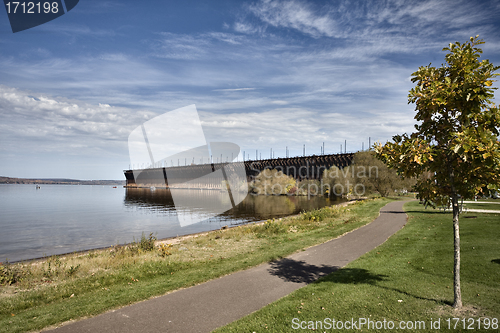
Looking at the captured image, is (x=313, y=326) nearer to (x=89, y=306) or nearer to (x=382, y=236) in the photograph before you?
(x=89, y=306)

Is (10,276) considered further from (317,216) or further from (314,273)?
(317,216)

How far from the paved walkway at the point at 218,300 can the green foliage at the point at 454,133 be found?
16.7ft

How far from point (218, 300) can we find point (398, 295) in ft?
16.4

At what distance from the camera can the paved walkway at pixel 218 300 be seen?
6.71 m

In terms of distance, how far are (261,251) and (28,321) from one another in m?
9.54

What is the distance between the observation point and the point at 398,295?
7.83 metres

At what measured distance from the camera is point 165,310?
7469 millimetres

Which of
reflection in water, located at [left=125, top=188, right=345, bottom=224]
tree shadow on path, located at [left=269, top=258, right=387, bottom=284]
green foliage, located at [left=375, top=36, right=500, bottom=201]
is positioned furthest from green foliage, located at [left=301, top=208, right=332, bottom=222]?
green foliage, located at [left=375, top=36, right=500, bottom=201]

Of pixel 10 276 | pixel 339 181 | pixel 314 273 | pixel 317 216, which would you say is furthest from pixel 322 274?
pixel 339 181

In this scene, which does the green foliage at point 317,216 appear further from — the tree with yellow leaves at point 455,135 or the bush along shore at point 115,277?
the tree with yellow leaves at point 455,135

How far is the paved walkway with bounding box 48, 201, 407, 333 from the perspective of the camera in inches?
264

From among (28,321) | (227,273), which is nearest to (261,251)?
(227,273)

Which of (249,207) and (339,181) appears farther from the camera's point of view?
(339,181)

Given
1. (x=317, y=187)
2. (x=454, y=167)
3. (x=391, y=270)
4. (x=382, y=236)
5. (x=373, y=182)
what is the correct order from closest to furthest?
(x=454, y=167), (x=391, y=270), (x=382, y=236), (x=373, y=182), (x=317, y=187)
